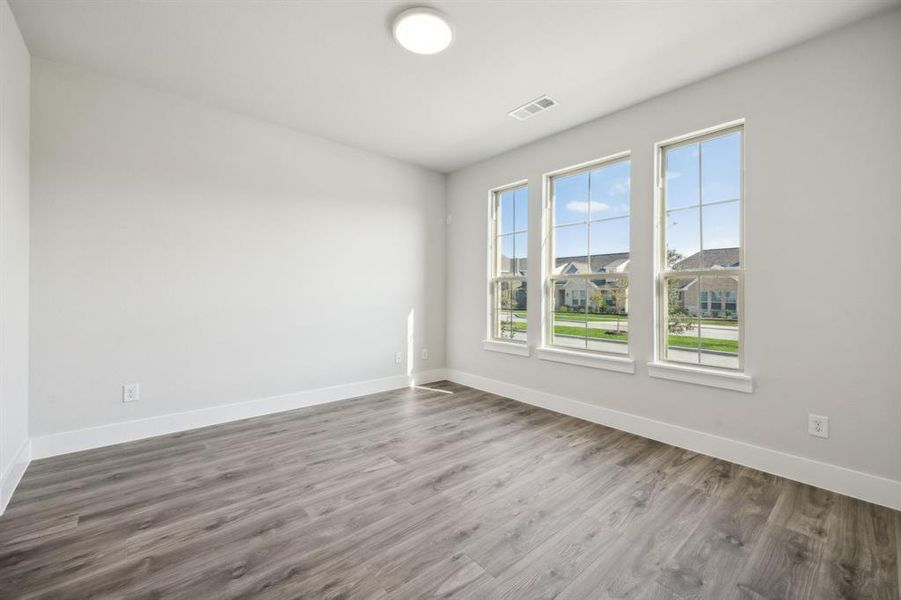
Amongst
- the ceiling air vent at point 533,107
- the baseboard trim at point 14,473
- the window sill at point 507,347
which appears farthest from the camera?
the window sill at point 507,347

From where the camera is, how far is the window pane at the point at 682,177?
299 cm

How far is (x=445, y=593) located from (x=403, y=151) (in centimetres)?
408

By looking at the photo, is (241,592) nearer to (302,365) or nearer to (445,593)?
(445,593)

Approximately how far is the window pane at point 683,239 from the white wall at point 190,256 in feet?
9.49

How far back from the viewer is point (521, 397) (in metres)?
4.18

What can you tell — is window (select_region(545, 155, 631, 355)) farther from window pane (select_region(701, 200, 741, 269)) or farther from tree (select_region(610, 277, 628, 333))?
window pane (select_region(701, 200, 741, 269))

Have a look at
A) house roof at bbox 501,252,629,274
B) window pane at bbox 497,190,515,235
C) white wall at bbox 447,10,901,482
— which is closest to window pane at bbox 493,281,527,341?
house roof at bbox 501,252,629,274

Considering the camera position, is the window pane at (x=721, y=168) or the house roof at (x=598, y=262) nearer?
the window pane at (x=721, y=168)

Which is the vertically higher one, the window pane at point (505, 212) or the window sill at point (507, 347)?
the window pane at point (505, 212)

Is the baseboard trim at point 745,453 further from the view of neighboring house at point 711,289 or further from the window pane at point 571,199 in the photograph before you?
the window pane at point 571,199

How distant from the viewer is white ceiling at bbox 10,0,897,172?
7.27 feet

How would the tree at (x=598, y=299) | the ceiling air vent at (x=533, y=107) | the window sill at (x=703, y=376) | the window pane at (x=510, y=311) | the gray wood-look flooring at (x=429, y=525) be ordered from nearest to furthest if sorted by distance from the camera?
the gray wood-look flooring at (x=429, y=525)
the window sill at (x=703, y=376)
the ceiling air vent at (x=533, y=107)
the tree at (x=598, y=299)
the window pane at (x=510, y=311)

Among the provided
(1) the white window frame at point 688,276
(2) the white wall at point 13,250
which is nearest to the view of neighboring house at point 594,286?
(1) the white window frame at point 688,276

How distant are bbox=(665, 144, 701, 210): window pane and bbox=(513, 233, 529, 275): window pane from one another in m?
1.53
